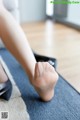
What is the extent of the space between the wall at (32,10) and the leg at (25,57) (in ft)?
5.42

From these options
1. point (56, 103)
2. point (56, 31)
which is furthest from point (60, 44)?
point (56, 103)

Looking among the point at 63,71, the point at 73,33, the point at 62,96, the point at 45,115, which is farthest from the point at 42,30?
the point at 45,115

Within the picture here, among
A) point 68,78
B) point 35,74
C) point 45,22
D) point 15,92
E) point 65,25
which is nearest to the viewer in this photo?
point 35,74

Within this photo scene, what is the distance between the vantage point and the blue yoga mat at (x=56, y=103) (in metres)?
0.70

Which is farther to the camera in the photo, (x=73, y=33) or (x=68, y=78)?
(x=73, y=33)

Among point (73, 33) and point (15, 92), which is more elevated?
point (15, 92)

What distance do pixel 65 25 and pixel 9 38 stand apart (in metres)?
1.53

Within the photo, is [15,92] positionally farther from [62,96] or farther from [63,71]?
[63,71]

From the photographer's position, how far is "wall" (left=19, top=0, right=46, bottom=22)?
2289 mm

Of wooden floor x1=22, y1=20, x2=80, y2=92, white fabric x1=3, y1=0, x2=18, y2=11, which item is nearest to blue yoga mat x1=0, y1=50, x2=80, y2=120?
wooden floor x1=22, y1=20, x2=80, y2=92

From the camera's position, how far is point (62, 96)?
2.65ft

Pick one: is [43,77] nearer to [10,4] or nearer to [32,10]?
[10,4]

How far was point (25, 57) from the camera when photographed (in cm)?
67

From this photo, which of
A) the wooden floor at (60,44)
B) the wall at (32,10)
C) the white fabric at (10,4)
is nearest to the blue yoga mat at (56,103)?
the wooden floor at (60,44)
